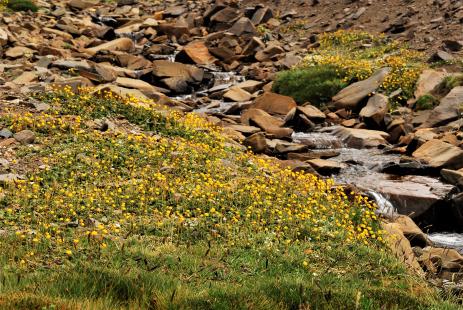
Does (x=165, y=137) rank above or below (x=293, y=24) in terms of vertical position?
above

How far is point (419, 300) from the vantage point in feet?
19.9

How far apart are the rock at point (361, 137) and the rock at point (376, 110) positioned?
802 mm

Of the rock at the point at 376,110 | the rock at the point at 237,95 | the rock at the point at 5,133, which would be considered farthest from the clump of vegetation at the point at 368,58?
the rock at the point at 5,133

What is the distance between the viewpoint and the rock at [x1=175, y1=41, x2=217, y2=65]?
105 ft

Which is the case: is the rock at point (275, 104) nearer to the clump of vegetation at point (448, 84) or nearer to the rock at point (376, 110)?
the rock at point (376, 110)

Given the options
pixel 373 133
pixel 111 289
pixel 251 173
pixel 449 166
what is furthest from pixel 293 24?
pixel 111 289

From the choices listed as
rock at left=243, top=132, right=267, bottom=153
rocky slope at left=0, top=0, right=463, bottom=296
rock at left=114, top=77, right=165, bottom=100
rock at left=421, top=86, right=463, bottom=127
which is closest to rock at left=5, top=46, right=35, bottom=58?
rocky slope at left=0, top=0, right=463, bottom=296

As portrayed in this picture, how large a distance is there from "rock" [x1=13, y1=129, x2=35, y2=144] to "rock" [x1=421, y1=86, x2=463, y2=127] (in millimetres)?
13445

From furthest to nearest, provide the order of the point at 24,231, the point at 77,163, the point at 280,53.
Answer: the point at 280,53 → the point at 77,163 → the point at 24,231

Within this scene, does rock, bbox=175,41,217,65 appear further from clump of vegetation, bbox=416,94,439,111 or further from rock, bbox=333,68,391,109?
clump of vegetation, bbox=416,94,439,111

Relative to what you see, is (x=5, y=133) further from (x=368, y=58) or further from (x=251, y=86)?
(x=368, y=58)

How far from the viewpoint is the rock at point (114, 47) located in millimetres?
Result: 30070

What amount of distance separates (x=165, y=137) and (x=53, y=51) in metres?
13.9

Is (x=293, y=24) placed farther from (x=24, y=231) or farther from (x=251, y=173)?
(x=24, y=231)
